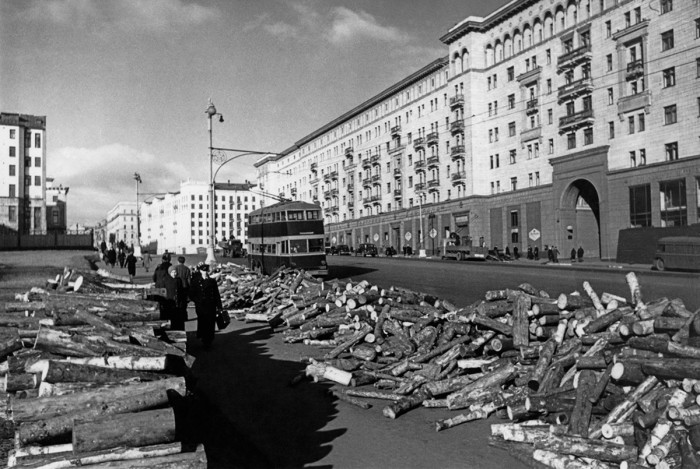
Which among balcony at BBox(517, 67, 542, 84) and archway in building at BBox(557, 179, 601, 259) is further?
balcony at BBox(517, 67, 542, 84)

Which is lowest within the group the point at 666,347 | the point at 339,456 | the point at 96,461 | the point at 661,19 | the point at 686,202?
the point at 339,456

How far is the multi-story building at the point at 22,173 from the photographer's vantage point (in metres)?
92.9

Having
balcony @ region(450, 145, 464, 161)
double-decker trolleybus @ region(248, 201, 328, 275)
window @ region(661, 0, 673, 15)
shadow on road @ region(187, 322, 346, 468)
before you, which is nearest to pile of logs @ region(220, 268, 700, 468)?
shadow on road @ region(187, 322, 346, 468)

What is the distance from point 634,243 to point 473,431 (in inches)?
1661

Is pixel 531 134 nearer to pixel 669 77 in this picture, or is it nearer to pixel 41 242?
pixel 669 77

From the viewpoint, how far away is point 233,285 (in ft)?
91.2

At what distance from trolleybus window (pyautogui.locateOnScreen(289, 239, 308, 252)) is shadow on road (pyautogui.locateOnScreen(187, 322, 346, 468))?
57.2 feet

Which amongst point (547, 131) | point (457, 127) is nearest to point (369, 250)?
point (457, 127)

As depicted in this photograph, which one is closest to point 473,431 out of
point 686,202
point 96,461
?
point 96,461

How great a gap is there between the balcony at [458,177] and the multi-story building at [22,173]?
69843 mm

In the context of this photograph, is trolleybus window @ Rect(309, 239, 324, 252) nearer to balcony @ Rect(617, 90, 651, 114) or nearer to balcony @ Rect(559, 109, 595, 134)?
balcony @ Rect(617, 90, 651, 114)

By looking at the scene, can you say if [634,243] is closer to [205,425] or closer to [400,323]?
[400,323]

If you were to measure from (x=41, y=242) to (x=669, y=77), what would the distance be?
7820 cm

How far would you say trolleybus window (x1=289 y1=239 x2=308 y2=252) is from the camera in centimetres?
3172
